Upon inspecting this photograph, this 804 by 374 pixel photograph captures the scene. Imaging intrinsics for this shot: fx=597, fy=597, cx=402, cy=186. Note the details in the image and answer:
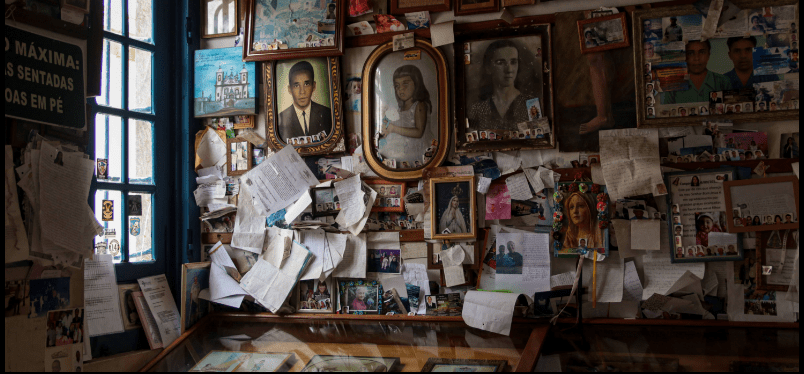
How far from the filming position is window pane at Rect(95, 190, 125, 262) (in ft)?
8.47

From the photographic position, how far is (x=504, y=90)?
2.65m

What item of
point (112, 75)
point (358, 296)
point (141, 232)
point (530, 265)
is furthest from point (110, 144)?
point (530, 265)

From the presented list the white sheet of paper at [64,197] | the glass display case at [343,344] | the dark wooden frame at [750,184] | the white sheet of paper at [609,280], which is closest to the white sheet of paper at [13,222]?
the white sheet of paper at [64,197]

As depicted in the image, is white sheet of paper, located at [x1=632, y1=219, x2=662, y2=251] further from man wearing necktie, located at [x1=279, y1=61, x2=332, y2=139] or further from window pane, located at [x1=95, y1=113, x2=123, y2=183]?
window pane, located at [x1=95, y1=113, x2=123, y2=183]

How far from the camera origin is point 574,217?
2535 millimetres

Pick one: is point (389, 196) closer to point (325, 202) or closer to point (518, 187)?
point (325, 202)

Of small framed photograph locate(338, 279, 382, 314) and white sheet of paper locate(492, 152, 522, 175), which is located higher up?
white sheet of paper locate(492, 152, 522, 175)

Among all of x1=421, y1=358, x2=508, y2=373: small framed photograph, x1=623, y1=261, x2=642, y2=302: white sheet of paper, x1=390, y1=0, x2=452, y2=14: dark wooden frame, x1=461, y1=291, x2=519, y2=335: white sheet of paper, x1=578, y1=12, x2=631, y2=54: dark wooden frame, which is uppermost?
x1=390, y1=0, x2=452, y2=14: dark wooden frame

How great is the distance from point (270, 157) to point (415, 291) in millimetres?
946

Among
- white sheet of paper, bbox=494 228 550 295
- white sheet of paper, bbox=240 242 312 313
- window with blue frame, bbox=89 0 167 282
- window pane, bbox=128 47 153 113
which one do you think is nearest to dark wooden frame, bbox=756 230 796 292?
white sheet of paper, bbox=494 228 550 295

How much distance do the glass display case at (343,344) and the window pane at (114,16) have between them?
1.41 m

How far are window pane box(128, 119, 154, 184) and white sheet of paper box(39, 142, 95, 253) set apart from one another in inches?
20.3

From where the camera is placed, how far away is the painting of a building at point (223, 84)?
297 centimetres

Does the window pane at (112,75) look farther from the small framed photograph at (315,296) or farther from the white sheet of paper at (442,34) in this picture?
the white sheet of paper at (442,34)
